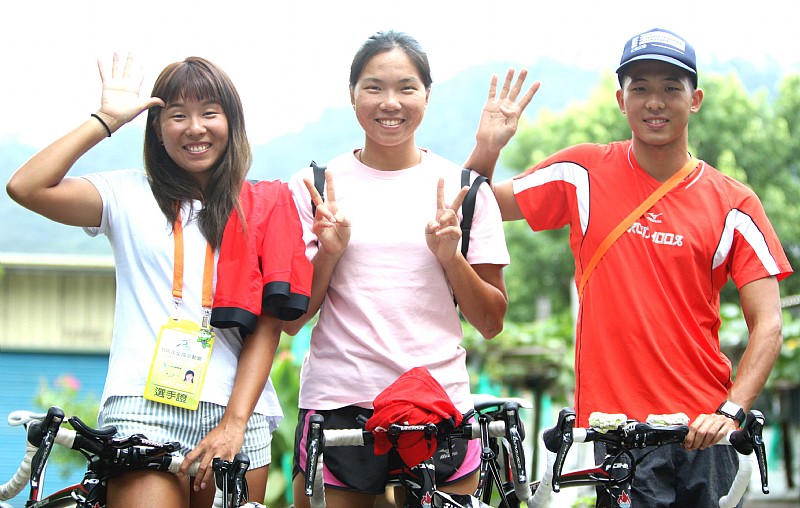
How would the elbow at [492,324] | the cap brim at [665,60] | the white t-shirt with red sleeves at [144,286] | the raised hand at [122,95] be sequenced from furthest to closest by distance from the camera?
the cap brim at [665,60]
the elbow at [492,324]
the raised hand at [122,95]
the white t-shirt with red sleeves at [144,286]

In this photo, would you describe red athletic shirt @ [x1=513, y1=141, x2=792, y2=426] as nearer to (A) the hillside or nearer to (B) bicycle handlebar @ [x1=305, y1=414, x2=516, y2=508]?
(B) bicycle handlebar @ [x1=305, y1=414, x2=516, y2=508]

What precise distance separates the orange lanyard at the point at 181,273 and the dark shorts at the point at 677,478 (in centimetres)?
149

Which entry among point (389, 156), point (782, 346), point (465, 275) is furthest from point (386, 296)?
point (782, 346)

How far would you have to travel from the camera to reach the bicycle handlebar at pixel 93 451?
9.54 ft

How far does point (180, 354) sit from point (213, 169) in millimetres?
687

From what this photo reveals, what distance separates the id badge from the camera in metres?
3.12

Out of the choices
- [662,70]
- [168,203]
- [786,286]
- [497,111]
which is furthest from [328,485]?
[786,286]

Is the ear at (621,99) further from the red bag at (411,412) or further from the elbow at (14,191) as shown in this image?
the elbow at (14,191)

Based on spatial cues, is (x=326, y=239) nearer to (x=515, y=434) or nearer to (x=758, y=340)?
(x=515, y=434)

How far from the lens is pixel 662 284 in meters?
3.73

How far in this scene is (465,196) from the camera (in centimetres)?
359

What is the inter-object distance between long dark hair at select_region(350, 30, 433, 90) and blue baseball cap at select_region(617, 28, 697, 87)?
2.71ft

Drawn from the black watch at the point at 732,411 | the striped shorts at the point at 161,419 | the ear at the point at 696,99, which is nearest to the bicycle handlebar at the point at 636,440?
the black watch at the point at 732,411

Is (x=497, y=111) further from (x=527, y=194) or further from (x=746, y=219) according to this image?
(x=746, y=219)
